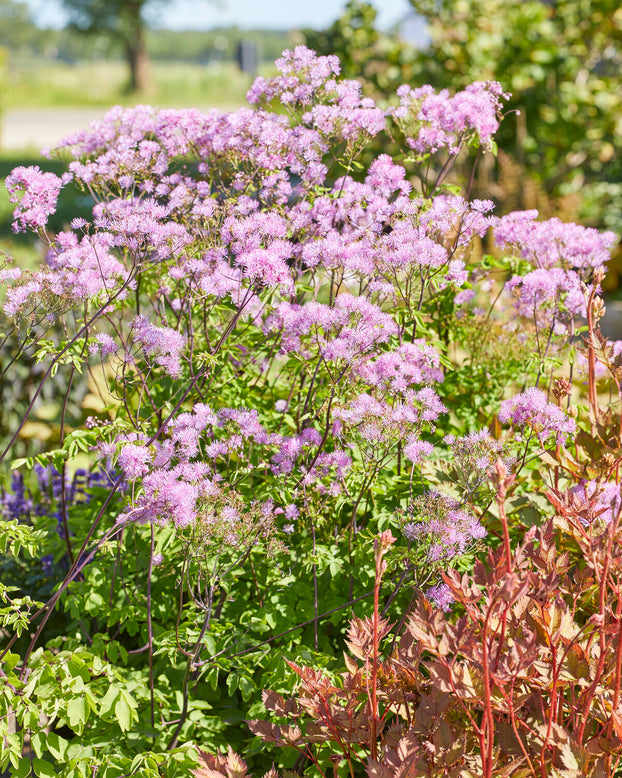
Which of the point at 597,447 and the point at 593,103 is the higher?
the point at 593,103

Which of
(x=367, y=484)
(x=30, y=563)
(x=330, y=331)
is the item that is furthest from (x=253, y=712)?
Result: (x=30, y=563)

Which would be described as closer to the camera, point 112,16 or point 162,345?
point 162,345

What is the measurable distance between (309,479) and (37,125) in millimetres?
29711

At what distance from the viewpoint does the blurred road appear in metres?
23.3

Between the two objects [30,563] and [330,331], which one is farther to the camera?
[30,563]

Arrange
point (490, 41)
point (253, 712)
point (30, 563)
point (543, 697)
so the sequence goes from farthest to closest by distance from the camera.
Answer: point (490, 41) → point (30, 563) → point (253, 712) → point (543, 697)

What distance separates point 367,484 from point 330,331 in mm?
439

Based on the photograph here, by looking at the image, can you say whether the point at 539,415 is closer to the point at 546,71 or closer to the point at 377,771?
the point at 377,771

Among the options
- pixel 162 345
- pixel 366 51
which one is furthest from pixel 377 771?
pixel 366 51

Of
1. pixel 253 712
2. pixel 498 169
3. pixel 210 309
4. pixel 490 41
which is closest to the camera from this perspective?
pixel 253 712

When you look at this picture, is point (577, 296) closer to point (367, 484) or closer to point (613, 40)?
point (367, 484)

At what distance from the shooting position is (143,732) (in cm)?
200

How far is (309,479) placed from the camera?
6.59 feet

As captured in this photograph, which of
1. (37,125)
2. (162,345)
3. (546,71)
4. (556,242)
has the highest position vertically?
(546,71)
